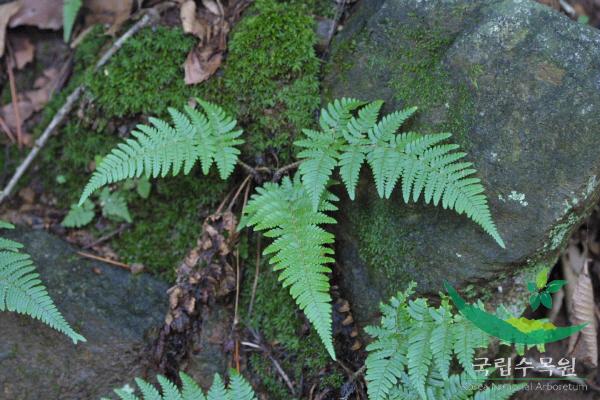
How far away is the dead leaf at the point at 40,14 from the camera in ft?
16.2

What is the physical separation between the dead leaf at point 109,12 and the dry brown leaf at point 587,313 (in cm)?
428

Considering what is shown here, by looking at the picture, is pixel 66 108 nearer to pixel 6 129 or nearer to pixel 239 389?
pixel 6 129

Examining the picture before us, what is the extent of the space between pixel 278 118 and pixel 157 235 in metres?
1.36

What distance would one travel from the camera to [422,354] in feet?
10.7

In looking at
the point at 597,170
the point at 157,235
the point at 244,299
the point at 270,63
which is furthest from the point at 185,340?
the point at 597,170

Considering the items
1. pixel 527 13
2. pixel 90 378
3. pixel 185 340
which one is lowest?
pixel 90 378

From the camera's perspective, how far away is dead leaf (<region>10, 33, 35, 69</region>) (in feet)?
16.3

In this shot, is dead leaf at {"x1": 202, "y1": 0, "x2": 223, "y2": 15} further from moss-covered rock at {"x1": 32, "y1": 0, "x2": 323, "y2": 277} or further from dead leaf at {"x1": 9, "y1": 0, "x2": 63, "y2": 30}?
dead leaf at {"x1": 9, "y1": 0, "x2": 63, "y2": 30}

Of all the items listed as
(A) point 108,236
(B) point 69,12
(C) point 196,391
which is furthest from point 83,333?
(B) point 69,12

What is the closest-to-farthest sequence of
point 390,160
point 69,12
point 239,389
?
point 239,389 < point 390,160 < point 69,12

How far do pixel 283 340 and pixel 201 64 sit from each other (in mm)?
2254

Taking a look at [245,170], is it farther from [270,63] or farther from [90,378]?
[90,378]

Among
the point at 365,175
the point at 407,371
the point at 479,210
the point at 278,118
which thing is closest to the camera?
the point at 479,210

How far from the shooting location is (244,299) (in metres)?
4.13
